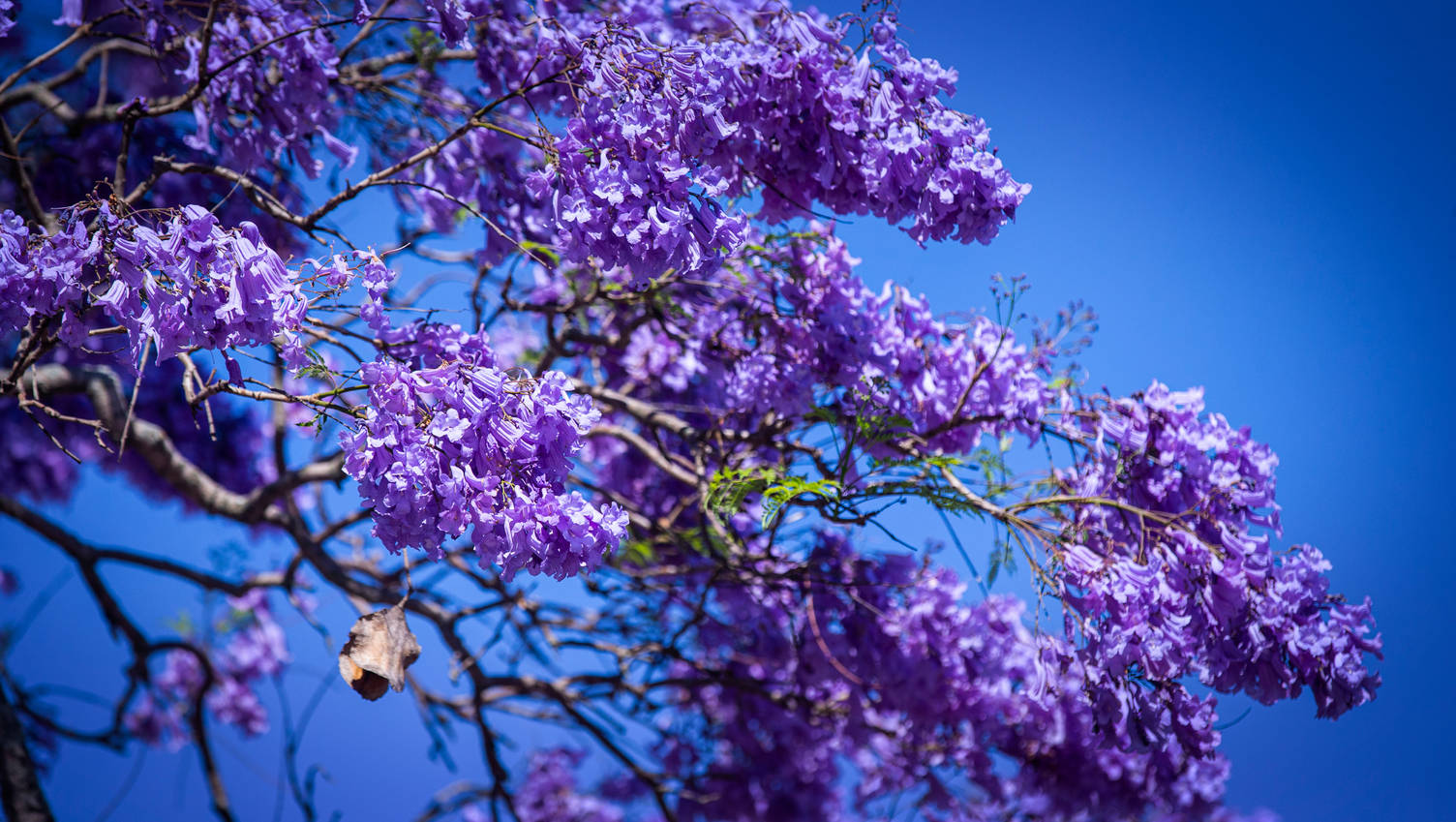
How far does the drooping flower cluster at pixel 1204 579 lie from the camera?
170cm

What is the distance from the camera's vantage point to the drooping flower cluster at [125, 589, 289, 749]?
4.64 metres

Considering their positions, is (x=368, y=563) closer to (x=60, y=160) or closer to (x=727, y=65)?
(x=60, y=160)

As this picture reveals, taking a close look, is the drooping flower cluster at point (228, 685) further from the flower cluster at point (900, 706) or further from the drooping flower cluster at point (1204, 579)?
the drooping flower cluster at point (1204, 579)

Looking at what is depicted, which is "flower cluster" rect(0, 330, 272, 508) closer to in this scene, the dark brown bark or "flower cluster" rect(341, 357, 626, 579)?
the dark brown bark

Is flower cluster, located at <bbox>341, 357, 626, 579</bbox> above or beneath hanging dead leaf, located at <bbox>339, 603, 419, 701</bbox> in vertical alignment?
above

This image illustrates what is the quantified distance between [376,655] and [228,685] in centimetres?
399

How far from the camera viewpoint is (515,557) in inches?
51.4

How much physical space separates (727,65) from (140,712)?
15.6 feet

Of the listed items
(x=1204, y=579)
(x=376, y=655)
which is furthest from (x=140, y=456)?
(x=1204, y=579)

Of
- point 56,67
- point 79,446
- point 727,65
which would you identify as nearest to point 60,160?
point 56,67

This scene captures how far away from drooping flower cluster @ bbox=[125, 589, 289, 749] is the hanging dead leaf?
375 centimetres

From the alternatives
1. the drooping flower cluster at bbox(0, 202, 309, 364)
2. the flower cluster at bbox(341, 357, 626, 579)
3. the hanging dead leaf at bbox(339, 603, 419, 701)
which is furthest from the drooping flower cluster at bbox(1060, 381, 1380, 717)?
the drooping flower cluster at bbox(0, 202, 309, 364)

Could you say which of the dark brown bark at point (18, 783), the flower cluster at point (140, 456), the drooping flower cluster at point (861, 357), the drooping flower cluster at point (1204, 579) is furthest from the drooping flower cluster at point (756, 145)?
the flower cluster at point (140, 456)

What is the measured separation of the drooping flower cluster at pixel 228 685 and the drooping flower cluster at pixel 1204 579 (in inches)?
165
